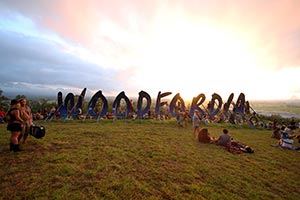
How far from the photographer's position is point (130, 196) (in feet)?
15.5

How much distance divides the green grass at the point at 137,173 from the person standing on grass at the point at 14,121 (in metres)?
0.54

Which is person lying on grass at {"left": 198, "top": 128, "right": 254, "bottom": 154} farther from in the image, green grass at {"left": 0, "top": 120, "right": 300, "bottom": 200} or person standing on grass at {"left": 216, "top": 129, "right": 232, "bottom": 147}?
green grass at {"left": 0, "top": 120, "right": 300, "bottom": 200}

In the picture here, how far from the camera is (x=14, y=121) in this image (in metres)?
7.33

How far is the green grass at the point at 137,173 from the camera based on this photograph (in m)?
4.91

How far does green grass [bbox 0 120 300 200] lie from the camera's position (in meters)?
4.91

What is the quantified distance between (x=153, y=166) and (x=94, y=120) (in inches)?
520

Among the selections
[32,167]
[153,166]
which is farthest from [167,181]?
[32,167]

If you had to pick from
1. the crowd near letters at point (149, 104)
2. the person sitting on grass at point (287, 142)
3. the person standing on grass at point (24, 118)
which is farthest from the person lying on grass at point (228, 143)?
the person standing on grass at point (24, 118)

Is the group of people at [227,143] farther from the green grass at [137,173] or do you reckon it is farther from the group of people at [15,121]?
the group of people at [15,121]

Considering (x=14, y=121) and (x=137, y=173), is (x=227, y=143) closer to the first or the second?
(x=137, y=173)

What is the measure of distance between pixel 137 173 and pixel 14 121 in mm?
6055

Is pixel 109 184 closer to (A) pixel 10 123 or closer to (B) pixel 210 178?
(B) pixel 210 178

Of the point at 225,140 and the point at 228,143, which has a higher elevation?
the point at 225,140

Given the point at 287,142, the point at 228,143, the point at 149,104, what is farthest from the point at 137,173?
the point at 149,104
